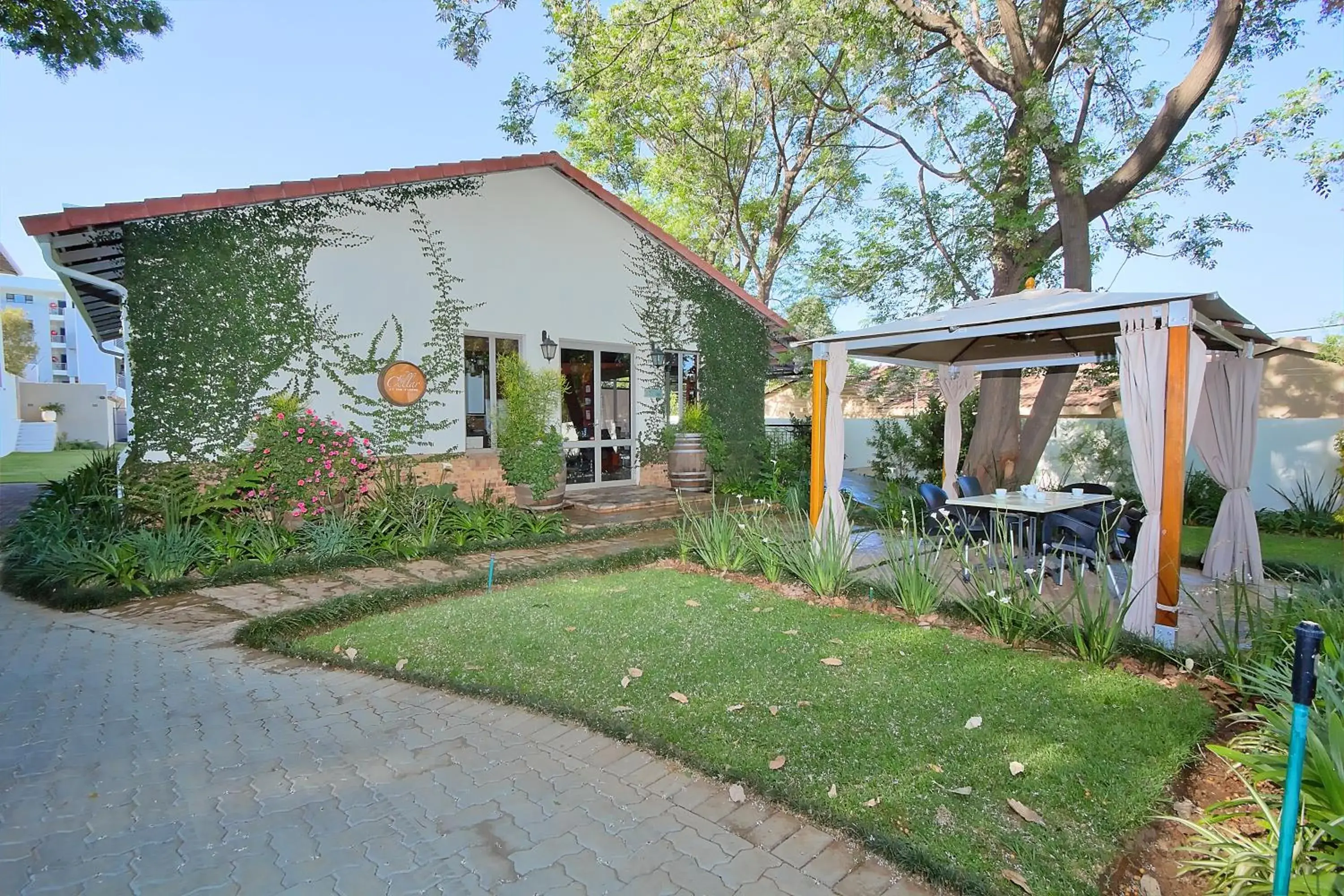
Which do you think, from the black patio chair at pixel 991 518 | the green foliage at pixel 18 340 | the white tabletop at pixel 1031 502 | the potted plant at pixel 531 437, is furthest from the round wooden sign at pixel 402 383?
the green foliage at pixel 18 340

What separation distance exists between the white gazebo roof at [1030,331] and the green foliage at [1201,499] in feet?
12.6

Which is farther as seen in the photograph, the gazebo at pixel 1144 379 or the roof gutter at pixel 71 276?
the roof gutter at pixel 71 276

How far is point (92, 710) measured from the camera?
12.0ft

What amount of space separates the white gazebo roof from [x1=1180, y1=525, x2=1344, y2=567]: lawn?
8.03 feet

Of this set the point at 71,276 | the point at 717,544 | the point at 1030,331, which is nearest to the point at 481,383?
the point at 71,276

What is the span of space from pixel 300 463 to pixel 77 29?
270 inches

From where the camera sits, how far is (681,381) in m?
12.4

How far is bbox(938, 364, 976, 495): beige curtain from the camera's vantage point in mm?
9508

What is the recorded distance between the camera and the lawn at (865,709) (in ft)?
8.21

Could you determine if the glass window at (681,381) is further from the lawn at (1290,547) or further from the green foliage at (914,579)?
the lawn at (1290,547)

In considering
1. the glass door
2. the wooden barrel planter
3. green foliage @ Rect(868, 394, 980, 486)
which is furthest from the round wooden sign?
green foliage @ Rect(868, 394, 980, 486)

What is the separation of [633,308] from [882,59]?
6232 mm

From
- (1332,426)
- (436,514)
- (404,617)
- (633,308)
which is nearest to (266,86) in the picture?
(633,308)

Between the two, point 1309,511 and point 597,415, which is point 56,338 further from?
point 1309,511
